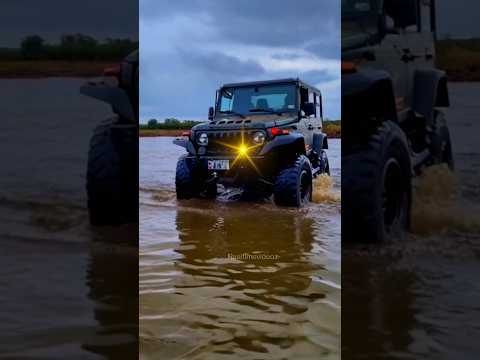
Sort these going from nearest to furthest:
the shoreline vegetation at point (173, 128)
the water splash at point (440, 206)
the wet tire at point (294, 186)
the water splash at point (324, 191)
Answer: the water splash at point (440, 206) → the shoreline vegetation at point (173, 128) → the water splash at point (324, 191) → the wet tire at point (294, 186)

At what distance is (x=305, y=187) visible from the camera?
2.90 m

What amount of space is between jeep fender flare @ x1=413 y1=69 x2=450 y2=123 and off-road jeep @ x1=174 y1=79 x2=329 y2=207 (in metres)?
0.71

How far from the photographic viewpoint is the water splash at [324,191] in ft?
8.92

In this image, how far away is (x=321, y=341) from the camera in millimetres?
2238

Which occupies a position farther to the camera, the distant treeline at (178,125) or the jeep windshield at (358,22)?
the distant treeline at (178,125)

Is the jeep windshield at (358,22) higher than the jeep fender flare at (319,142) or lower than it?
higher

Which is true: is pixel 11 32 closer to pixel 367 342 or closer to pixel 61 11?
pixel 61 11

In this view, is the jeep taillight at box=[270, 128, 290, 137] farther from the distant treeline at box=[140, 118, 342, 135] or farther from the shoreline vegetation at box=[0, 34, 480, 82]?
the shoreline vegetation at box=[0, 34, 480, 82]

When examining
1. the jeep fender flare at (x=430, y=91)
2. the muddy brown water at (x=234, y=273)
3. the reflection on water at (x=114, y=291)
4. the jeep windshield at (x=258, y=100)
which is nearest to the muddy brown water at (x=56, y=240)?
the reflection on water at (x=114, y=291)

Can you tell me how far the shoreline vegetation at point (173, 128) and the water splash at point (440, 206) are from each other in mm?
532

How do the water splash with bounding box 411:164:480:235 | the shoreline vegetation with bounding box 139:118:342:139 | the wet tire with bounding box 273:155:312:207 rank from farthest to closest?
the wet tire with bounding box 273:155:312:207 → the shoreline vegetation with bounding box 139:118:342:139 → the water splash with bounding box 411:164:480:235

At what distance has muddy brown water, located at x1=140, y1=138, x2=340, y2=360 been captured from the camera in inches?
90.2

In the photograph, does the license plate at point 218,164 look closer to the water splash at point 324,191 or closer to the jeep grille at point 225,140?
the jeep grille at point 225,140

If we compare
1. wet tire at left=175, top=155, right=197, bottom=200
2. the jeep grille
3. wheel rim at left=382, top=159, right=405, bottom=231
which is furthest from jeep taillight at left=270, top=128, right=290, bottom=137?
wheel rim at left=382, top=159, right=405, bottom=231
